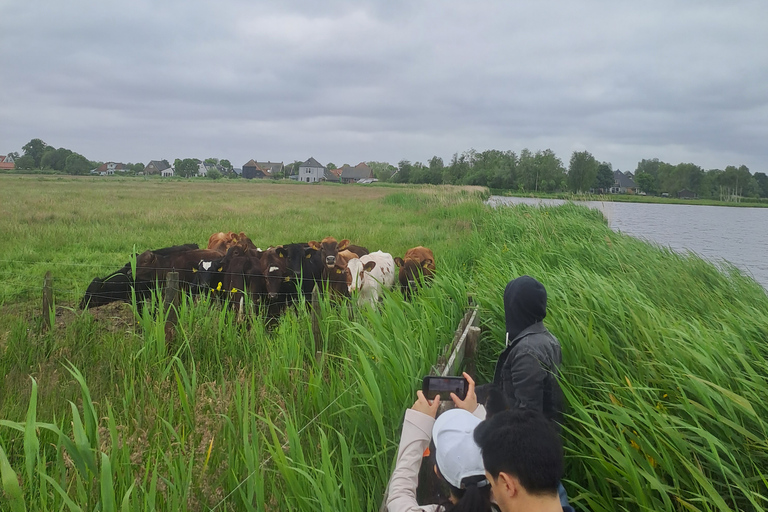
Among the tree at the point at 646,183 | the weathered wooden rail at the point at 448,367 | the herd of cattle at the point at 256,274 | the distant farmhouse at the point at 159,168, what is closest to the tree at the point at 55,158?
the distant farmhouse at the point at 159,168

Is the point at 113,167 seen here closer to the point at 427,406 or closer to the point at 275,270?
the point at 275,270

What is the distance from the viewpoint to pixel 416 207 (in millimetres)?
22609

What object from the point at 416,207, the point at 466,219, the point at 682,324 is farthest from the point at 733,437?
the point at 416,207

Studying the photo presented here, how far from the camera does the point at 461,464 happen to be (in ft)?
5.96

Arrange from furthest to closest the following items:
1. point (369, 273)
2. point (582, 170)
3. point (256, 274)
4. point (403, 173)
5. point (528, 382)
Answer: point (403, 173) < point (582, 170) < point (369, 273) < point (256, 274) < point (528, 382)

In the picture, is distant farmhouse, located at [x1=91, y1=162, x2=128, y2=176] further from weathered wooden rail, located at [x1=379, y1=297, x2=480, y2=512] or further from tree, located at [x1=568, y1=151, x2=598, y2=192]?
weathered wooden rail, located at [x1=379, y1=297, x2=480, y2=512]

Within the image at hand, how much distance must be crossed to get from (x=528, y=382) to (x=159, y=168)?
120 m

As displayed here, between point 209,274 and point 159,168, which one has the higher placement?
point 159,168

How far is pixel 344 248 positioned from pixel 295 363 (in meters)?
5.01

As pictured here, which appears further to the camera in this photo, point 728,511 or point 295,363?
point 295,363

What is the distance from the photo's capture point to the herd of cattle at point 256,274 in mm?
6723

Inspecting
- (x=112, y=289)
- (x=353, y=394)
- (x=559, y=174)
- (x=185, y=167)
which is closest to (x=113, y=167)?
(x=185, y=167)

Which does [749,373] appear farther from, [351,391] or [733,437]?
[351,391]

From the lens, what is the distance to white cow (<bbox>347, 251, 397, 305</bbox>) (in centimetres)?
724
